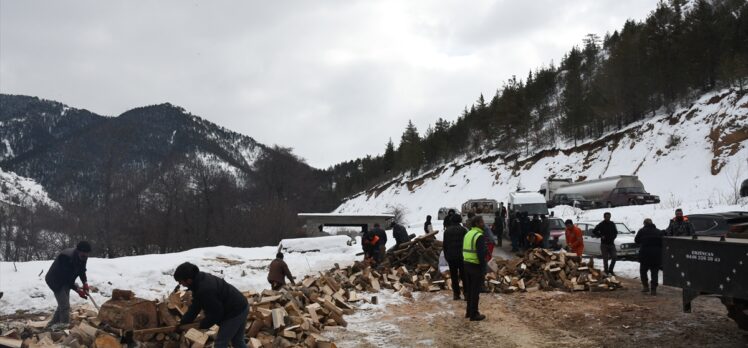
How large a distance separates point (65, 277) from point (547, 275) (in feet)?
33.7

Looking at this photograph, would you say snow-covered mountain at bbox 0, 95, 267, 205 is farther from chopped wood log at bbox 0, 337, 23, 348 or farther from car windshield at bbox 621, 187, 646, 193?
car windshield at bbox 621, 187, 646, 193

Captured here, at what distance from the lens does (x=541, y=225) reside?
1850 cm

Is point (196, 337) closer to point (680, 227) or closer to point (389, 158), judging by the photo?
point (680, 227)

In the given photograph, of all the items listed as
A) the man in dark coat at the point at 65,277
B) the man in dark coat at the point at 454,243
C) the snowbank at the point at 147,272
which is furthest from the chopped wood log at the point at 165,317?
the snowbank at the point at 147,272

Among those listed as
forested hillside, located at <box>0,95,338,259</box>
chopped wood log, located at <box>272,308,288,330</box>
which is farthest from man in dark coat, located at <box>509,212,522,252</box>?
forested hillside, located at <box>0,95,338,259</box>

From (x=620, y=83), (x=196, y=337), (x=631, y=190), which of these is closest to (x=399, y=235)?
(x=196, y=337)

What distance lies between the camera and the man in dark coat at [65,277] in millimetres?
8555

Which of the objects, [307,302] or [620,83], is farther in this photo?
[620,83]

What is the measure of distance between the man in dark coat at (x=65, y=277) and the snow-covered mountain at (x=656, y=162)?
24.3 metres

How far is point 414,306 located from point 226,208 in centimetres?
3778

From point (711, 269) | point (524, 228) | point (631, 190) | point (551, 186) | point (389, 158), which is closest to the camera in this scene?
point (711, 269)

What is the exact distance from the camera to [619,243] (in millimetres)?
16141

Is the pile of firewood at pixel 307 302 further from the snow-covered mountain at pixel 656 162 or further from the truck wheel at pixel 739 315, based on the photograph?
the snow-covered mountain at pixel 656 162

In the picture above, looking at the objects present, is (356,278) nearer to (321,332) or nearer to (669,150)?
(321,332)
